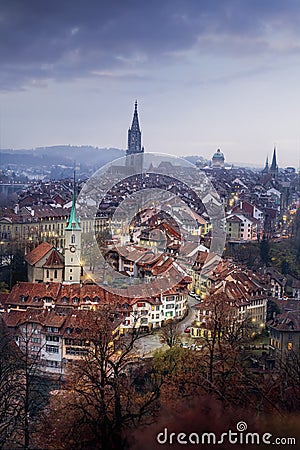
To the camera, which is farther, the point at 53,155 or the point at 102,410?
the point at 53,155

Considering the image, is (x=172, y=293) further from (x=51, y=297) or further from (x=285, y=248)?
(x=285, y=248)

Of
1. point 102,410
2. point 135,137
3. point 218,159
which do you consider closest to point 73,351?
point 102,410

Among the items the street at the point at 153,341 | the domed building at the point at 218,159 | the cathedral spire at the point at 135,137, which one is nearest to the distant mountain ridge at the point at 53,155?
the cathedral spire at the point at 135,137

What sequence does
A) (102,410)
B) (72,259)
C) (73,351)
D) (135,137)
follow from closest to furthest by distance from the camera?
(102,410), (73,351), (72,259), (135,137)

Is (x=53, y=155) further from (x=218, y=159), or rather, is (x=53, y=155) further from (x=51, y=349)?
(x=51, y=349)

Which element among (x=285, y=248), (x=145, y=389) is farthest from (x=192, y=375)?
(x=285, y=248)

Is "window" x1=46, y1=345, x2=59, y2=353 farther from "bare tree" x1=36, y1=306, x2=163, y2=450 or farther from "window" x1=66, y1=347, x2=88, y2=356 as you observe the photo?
"bare tree" x1=36, y1=306, x2=163, y2=450

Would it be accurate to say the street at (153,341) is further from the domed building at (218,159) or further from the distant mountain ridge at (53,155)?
the domed building at (218,159)

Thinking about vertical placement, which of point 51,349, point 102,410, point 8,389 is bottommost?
point 51,349
